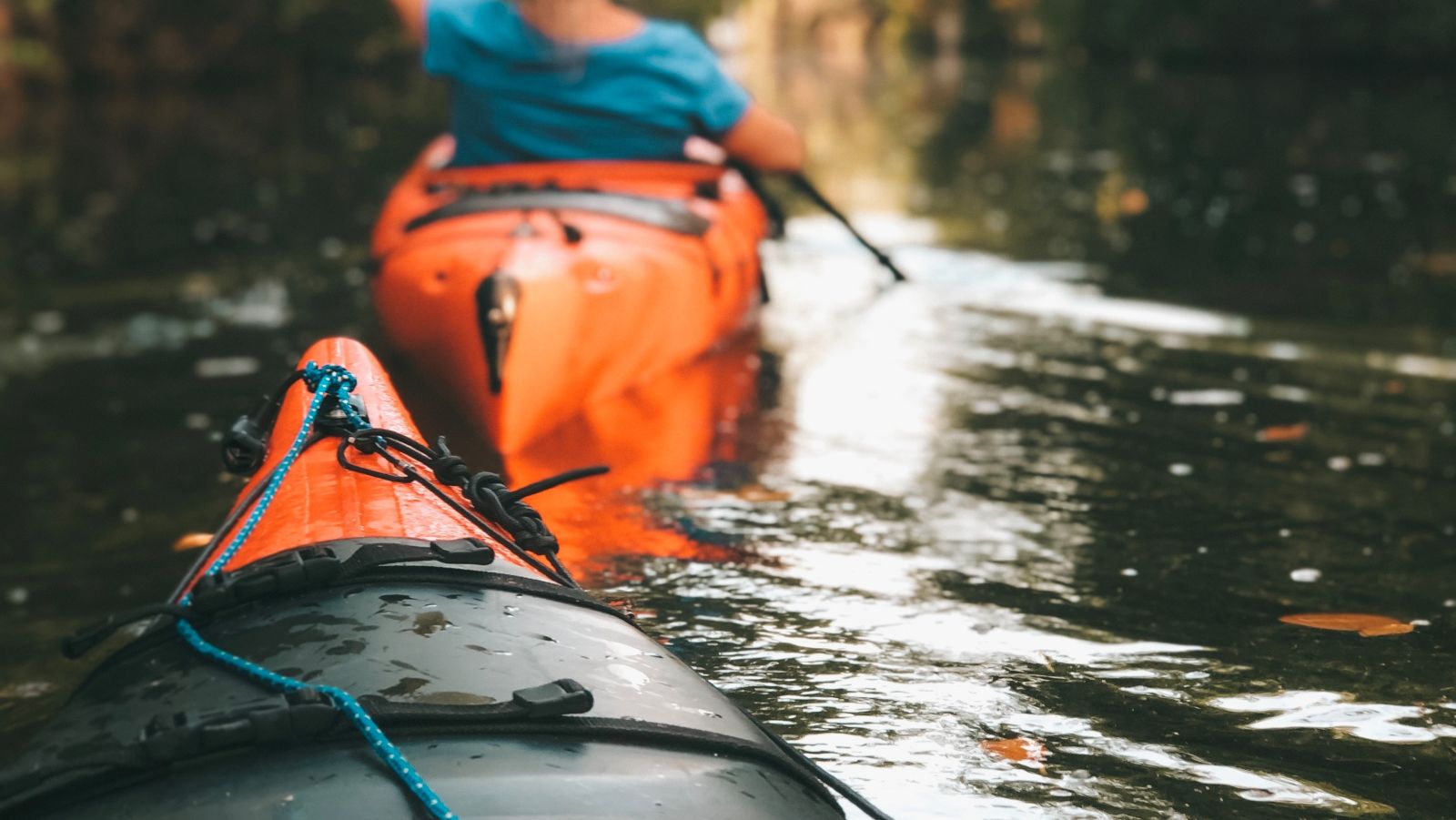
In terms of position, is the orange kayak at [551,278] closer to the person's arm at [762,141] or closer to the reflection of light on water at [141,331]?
the person's arm at [762,141]

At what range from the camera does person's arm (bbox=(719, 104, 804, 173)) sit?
215 inches

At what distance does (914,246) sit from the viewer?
7.95 m

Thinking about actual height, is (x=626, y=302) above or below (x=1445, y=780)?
above

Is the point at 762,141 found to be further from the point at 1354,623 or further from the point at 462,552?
the point at 462,552

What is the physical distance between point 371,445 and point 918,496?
6.46 ft

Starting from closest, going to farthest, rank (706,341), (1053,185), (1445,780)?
(1445,780), (706,341), (1053,185)

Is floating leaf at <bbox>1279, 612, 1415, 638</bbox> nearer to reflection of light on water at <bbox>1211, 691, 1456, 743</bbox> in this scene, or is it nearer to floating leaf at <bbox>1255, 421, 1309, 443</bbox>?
reflection of light on water at <bbox>1211, 691, 1456, 743</bbox>

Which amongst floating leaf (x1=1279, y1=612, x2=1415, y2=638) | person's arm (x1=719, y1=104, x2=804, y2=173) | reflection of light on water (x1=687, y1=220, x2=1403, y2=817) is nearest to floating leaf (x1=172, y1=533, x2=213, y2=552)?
reflection of light on water (x1=687, y1=220, x2=1403, y2=817)

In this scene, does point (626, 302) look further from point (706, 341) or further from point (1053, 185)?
point (1053, 185)

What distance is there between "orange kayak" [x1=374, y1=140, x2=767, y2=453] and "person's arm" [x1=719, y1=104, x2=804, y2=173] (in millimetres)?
143

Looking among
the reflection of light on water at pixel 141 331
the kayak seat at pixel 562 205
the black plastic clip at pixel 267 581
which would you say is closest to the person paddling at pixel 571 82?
the kayak seat at pixel 562 205

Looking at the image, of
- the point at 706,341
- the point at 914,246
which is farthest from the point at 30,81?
the point at 706,341

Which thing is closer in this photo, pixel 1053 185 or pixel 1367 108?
pixel 1053 185

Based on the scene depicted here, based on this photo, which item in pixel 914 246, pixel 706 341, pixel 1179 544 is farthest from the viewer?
pixel 914 246
